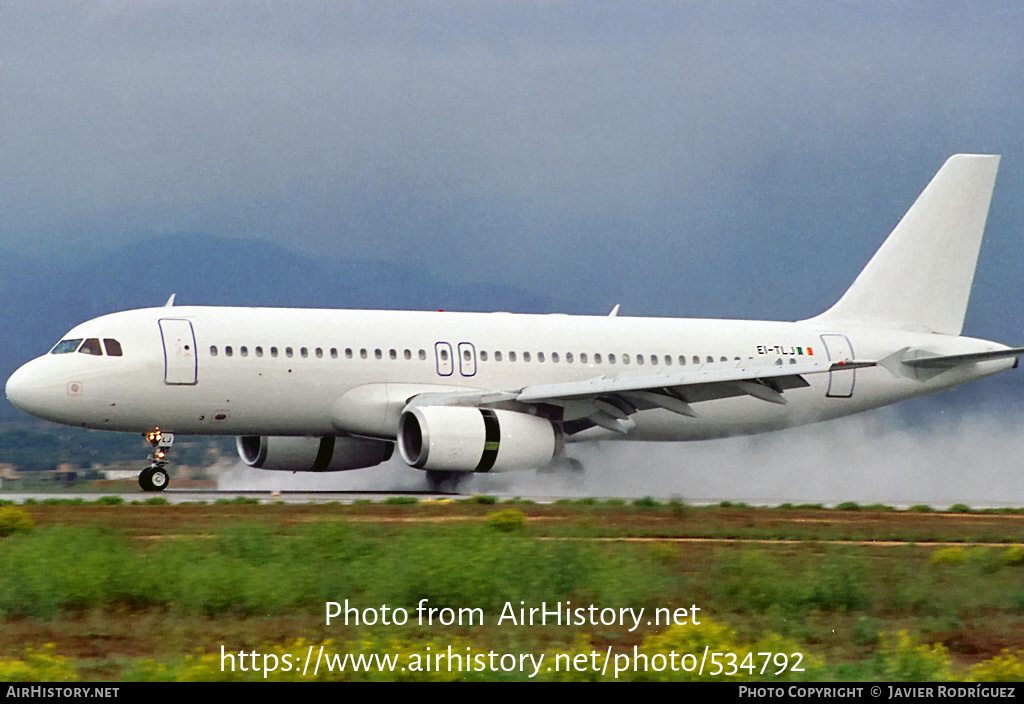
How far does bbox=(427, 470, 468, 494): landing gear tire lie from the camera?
3403 cm

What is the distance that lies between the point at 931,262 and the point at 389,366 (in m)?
15.6

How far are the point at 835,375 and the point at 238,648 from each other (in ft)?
90.7

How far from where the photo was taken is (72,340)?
31.2 m

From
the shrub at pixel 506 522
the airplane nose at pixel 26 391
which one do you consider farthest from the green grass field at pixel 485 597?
the airplane nose at pixel 26 391

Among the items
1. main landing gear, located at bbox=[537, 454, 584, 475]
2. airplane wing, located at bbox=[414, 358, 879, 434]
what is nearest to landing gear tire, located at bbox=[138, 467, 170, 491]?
airplane wing, located at bbox=[414, 358, 879, 434]

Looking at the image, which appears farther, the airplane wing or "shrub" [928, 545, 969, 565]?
the airplane wing

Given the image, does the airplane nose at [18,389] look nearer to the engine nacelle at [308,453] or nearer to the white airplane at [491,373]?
the white airplane at [491,373]

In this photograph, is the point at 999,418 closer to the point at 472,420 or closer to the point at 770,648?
the point at 472,420

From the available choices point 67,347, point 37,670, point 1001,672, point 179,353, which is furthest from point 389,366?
point 1001,672

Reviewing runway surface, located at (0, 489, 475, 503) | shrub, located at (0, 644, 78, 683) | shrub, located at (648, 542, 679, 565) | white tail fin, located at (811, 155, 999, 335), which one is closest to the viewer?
shrub, located at (0, 644, 78, 683)

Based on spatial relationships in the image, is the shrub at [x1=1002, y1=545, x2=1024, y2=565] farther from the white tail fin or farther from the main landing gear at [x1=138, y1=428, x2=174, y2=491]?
the white tail fin

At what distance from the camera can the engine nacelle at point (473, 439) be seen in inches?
1204

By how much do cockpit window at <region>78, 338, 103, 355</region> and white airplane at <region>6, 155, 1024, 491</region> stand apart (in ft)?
0.15

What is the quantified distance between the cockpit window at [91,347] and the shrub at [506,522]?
1163cm
